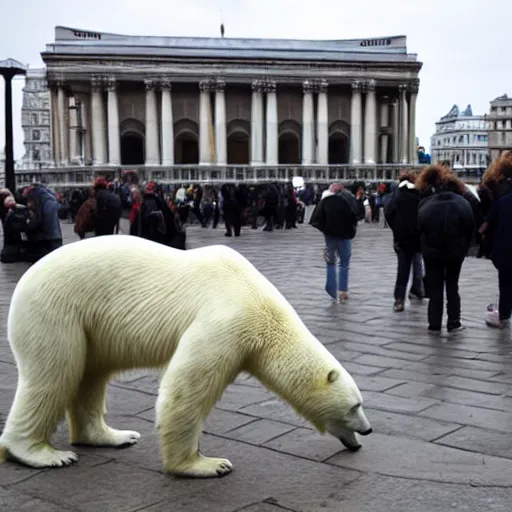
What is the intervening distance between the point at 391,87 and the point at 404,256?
48.2 meters

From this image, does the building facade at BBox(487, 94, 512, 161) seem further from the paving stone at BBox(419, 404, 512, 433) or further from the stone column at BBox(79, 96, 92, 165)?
the paving stone at BBox(419, 404, 512, 433)

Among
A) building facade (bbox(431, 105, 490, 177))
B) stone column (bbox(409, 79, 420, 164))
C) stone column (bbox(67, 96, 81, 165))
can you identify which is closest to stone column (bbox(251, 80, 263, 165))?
stone column (bbox(409, 79, 420, 164))

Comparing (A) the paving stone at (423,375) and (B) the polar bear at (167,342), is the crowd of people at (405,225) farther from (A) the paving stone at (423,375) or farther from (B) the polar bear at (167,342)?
(B) the polar bear at (167,342)

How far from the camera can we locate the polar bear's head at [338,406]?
409 cm

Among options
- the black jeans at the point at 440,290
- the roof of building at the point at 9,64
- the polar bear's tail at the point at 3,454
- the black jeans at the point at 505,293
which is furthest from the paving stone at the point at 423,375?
the roof of building at the point at 9,64

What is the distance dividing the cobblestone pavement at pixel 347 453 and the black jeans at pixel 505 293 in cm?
40

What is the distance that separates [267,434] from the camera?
490cm

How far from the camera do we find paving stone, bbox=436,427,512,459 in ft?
15.2

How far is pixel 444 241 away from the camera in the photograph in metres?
8.29

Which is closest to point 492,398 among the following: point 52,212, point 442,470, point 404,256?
point 442,470

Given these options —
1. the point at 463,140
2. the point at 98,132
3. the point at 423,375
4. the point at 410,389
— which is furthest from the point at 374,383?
the point at 463,140

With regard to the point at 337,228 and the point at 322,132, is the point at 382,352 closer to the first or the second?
the point at 337,228

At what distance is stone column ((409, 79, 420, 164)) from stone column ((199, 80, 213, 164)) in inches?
528

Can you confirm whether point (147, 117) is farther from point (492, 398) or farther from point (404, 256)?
point (492, 398)
